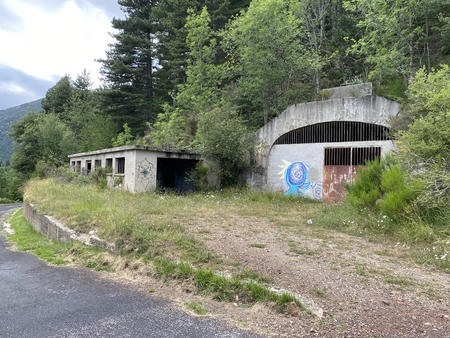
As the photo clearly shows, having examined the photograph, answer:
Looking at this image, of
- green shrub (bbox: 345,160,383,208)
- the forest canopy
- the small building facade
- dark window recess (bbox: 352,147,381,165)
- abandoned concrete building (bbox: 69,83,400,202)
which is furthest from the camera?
the forest canopy

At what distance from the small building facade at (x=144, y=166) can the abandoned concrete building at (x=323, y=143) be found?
4009 millimetres

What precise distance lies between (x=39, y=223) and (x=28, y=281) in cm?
629

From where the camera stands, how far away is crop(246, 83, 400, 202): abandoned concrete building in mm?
13141

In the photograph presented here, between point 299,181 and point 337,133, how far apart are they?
110 inches

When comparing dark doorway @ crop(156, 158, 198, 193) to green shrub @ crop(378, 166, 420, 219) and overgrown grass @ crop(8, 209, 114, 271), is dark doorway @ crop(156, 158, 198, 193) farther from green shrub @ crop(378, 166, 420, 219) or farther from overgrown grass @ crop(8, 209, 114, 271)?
green shrub @ crop(378, 166, 420, 219)

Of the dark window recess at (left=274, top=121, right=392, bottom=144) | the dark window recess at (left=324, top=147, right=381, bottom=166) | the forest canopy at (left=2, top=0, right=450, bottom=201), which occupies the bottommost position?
the dark window recess at (left=324, top=147, right=381, bottom=166)

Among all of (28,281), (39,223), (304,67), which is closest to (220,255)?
(28,281)

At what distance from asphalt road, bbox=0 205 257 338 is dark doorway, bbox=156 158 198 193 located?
13.2 metres

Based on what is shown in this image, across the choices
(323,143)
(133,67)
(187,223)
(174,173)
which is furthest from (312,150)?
(133,67)

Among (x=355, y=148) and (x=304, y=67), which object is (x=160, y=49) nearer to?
(x=304, y=67)

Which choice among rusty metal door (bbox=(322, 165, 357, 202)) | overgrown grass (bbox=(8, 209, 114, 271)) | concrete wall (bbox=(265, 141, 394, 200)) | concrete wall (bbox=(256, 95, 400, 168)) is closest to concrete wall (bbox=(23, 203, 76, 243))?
overgrown grass (bbox=(8, 209, 114, 271))

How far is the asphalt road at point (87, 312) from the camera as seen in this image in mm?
3393

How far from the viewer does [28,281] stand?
5398mm

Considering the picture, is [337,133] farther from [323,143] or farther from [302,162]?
[302,162]
